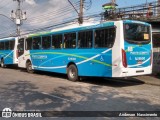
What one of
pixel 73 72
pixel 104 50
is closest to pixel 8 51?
pixel 73 72

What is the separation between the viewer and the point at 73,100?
36.6ft

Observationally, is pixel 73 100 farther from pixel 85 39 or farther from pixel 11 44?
pixel 11 44

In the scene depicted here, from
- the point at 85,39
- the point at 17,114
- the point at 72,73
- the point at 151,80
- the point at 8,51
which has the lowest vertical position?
the point at 17,114

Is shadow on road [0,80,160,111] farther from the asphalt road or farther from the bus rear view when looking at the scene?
the bus rear view

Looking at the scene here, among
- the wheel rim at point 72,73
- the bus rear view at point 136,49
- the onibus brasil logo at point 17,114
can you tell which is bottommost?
the onibus brasil logo at point 17,114

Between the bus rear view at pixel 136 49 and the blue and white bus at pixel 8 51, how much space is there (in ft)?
50.2

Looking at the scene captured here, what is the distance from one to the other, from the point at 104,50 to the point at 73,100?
176 inches

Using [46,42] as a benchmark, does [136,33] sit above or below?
above

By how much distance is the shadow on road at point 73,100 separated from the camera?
988 cm

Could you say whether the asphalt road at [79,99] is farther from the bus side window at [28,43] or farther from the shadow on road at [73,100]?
the bus side window at [28,43]

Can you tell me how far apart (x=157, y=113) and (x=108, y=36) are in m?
6.27

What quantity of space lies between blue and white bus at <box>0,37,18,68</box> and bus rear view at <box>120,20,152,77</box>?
50.2ft

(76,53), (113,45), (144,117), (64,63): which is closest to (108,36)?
(113,45)

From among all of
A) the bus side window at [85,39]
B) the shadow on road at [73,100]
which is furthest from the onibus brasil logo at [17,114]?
the bus side window at [85,39]
